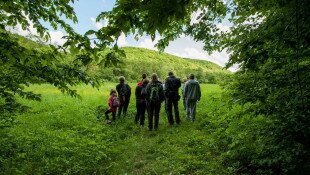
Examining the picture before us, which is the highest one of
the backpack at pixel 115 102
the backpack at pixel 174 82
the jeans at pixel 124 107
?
the backpack at pixel 174 82

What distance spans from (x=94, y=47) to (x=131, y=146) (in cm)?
673

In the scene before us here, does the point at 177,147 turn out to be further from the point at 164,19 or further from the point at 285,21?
the point at 164,19

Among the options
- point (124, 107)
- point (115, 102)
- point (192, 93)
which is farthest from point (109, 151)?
point (124, 107)

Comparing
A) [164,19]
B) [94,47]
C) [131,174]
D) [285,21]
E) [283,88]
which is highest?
[285,21]

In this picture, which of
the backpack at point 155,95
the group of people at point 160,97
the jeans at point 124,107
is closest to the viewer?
the backpack at point 155,95

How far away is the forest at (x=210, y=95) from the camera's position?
331cm

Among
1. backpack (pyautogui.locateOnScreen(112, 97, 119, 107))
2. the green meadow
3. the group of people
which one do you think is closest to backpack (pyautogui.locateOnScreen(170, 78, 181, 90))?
the group of people

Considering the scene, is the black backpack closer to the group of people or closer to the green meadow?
the group of people

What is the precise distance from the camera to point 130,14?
275cm

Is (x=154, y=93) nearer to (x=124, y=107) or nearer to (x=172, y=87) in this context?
(x=172, y=87)

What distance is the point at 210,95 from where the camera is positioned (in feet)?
24.5

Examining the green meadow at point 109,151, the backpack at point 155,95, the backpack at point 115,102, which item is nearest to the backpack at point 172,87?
the backpack at point 155,95

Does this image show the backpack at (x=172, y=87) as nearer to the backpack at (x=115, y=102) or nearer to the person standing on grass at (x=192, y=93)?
the person standing on grass at (x=192, y=93)

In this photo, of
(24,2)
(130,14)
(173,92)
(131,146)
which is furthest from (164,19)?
(173,92)
